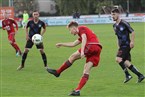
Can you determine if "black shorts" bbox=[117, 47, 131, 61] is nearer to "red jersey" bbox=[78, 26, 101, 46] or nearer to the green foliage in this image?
"red jersey" bbox=[78, 26, 101, 46]

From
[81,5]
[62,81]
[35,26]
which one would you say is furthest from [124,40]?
[81,5]

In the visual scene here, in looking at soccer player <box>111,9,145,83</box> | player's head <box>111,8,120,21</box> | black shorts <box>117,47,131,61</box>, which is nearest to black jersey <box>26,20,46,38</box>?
soccer player <box>111,9,145,83</box>

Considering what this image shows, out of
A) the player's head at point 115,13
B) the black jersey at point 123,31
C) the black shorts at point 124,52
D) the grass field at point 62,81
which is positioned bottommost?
the grass field at point 62,81

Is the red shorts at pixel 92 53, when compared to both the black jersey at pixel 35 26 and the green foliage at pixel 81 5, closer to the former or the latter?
the black jersey at pixel 35 26

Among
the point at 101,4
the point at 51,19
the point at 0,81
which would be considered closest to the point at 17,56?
the point at 0,81

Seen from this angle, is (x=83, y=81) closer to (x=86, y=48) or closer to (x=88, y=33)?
(x=86, y=48)

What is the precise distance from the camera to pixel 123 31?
1227 cm

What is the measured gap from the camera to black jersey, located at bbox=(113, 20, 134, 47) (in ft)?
40.0

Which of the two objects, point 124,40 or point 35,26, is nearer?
point 124,40

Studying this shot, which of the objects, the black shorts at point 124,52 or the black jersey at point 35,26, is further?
the black jersey at point 35,26

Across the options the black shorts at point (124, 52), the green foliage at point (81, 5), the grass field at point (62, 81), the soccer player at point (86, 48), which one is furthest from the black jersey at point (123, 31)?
the green foliage at point (81, 5)

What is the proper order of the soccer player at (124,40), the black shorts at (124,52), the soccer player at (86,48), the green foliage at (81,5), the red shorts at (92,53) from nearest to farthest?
the soccer player at (86,48), the red shorts at (92,53), the soccer player at (124,40), the black shorts at (124,52), the green foliage at (81,5)

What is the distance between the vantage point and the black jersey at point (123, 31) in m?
12.2

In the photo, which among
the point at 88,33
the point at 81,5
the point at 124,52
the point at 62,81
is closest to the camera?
the point at 88,33
